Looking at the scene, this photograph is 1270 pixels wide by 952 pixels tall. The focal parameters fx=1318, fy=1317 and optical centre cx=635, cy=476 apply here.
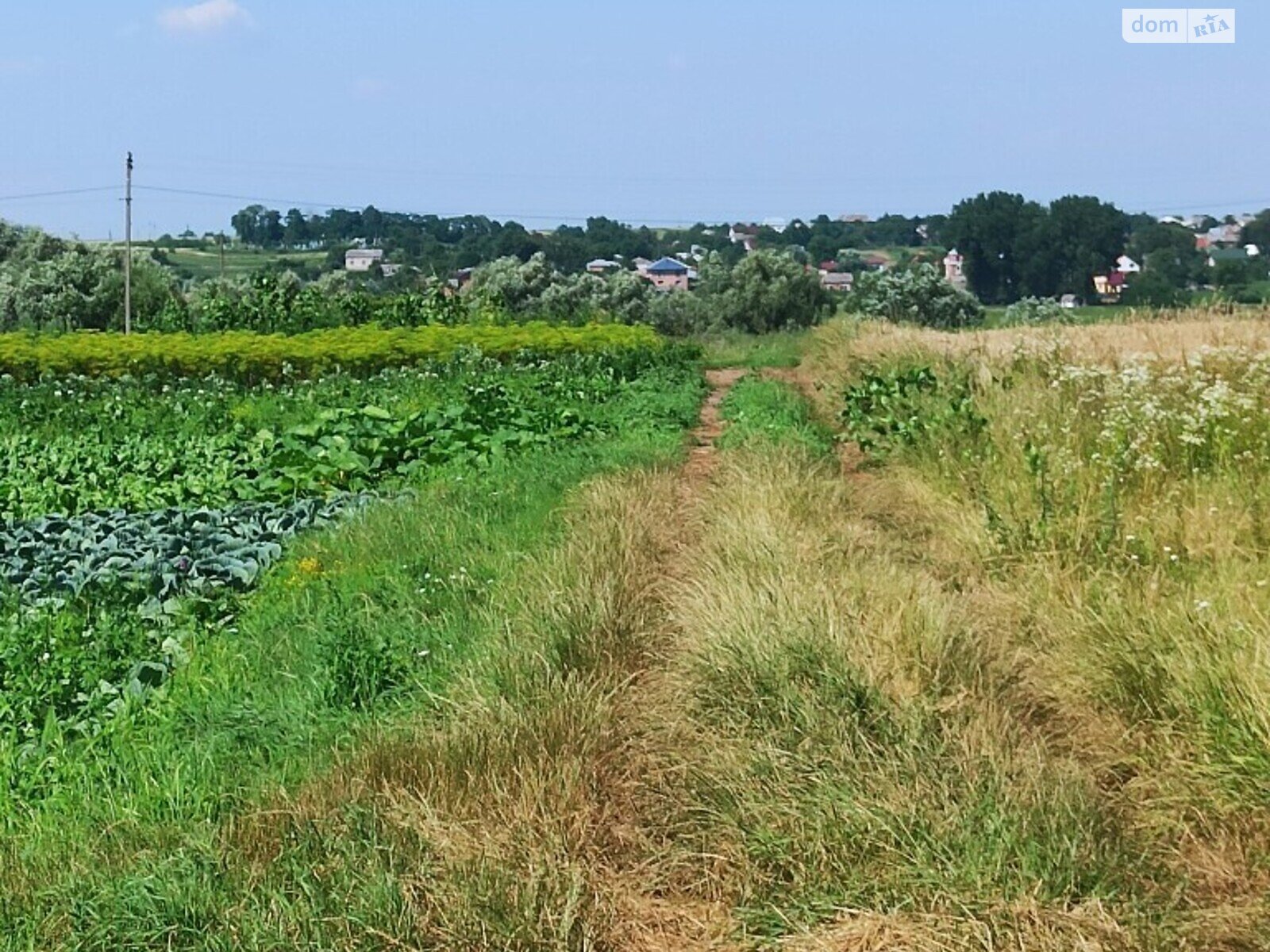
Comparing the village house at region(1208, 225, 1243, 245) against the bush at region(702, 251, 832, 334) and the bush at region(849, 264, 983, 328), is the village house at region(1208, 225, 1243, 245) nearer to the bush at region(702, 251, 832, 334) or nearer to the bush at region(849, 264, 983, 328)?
the bush at region(849, 264, 983, 328)

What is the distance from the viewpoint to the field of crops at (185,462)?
598 cm

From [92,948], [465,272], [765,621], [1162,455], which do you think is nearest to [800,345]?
[1162,455]

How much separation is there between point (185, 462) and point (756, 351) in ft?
82.0

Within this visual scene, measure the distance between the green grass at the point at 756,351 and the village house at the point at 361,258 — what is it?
144ft

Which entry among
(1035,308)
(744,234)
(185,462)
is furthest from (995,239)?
(744,234)

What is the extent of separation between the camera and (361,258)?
287 ft

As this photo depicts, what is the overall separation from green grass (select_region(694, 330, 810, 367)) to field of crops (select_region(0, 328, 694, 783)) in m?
6.66

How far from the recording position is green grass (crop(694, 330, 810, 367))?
1225 inches

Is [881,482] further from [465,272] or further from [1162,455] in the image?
[465,272]

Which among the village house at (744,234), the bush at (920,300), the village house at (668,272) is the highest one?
the village house at (744,234)

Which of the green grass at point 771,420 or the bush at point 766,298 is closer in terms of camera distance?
the green grass at point 771,420

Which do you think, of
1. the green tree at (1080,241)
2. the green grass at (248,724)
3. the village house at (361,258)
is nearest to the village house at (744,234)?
the village house at (361,258)

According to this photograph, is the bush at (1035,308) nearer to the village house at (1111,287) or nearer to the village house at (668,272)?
the village house at (1111,287)

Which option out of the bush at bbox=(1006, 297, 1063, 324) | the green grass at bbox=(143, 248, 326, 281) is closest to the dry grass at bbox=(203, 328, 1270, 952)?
the bush at bbox=(1006, 297, 1063, 324)
